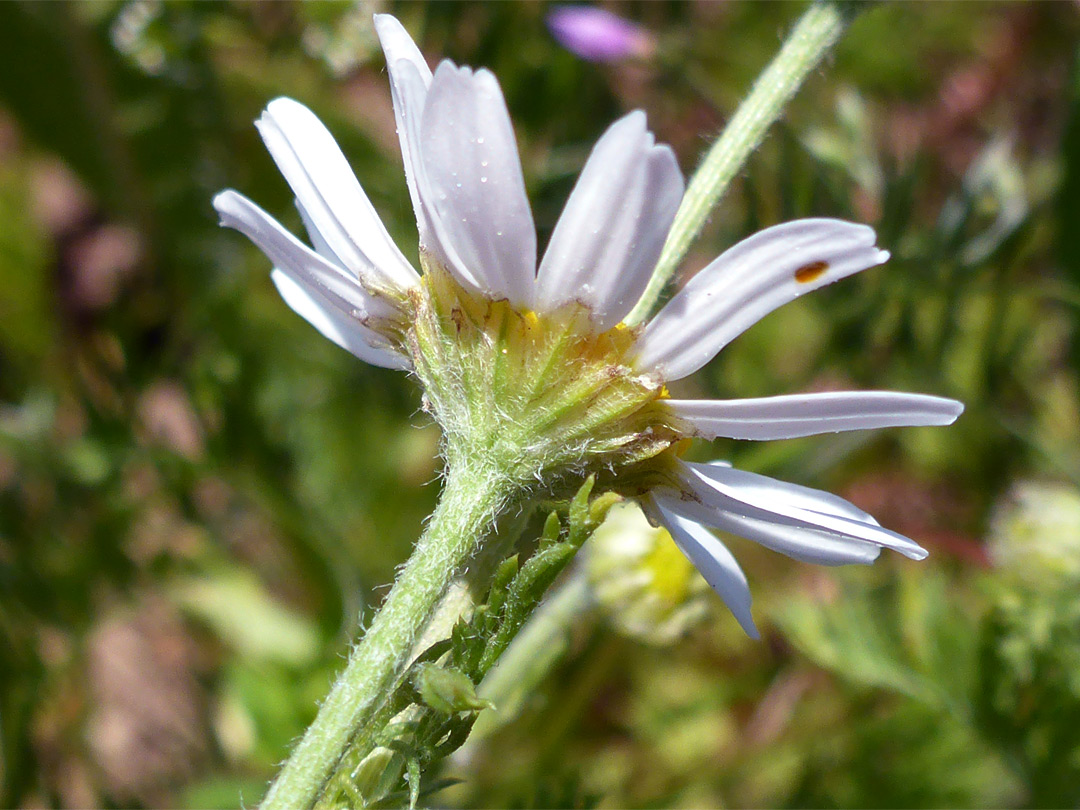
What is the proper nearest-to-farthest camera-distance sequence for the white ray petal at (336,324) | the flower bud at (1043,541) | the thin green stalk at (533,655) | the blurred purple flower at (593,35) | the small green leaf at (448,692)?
the small green leaf at (448,692), the white ray petal at (336,324), the thin green stalk at (533,655), the flower bud at (1043,541), the blurred purple flower at (593,35)

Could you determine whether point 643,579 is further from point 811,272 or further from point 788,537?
point 811,272

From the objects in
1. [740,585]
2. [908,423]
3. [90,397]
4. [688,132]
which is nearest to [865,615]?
[740,585]

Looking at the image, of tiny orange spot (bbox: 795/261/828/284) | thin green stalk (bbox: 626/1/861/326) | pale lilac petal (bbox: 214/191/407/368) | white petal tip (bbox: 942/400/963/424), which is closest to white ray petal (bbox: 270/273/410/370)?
pale lilac petal (bbox: 214/191/407/368)

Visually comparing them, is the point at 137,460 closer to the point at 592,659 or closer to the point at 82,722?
the point at 82,722

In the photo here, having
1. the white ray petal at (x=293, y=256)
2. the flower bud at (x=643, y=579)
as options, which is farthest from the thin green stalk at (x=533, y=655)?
the white ray petal at (x=293, y=256)

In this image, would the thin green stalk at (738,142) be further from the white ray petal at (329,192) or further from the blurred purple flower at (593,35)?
the blurred purple flower at (593,35)

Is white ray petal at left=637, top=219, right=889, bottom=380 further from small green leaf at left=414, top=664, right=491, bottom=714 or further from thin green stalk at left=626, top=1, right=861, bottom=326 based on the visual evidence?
small green leaf at left=414, top=664, right=491, bottom=714
